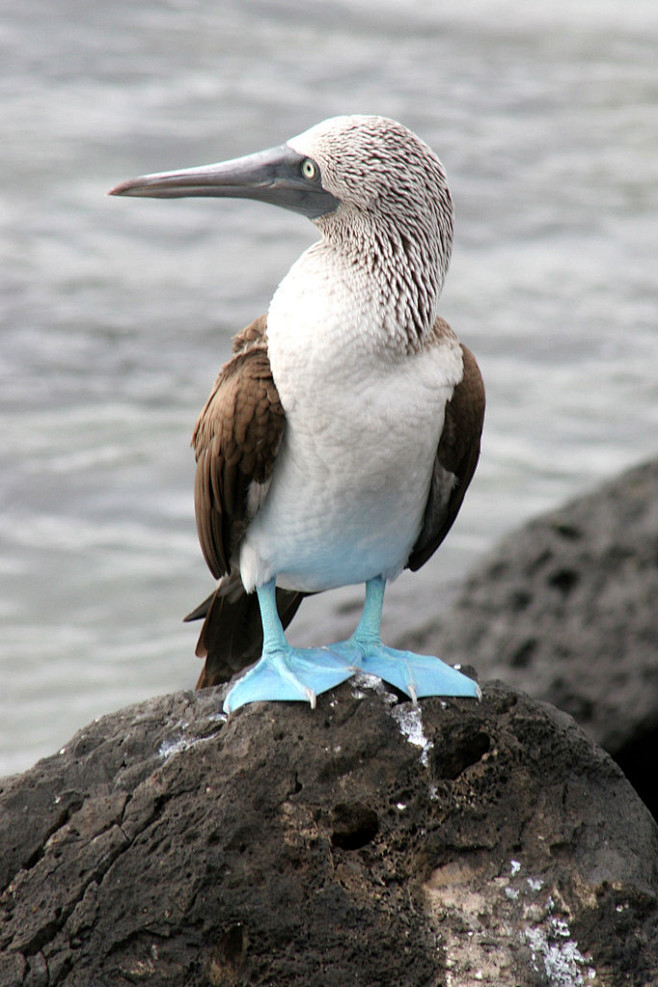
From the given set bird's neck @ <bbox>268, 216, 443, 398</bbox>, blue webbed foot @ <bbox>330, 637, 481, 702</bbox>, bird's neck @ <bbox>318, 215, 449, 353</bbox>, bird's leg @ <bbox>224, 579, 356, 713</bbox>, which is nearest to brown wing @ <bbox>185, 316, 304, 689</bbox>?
bird's neck @ <bbox>268, 216, 443, 398</bbox>

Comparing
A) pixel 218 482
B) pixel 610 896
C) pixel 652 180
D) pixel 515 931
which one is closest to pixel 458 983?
pixel 515 931

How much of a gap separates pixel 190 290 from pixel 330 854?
11.7m

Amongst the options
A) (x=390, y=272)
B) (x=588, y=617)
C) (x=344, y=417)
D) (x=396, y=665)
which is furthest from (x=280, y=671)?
(x=588, y=617)

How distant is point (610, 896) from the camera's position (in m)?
4.32

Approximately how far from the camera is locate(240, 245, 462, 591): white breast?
14.3 feet

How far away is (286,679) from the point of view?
15.0 ft

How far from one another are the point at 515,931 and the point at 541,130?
1641 centimetres

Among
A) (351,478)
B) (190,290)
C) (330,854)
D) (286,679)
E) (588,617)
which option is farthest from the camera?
(190,290)

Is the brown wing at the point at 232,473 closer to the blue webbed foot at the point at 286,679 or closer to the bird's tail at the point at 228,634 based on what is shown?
the bird's tail at the point at 228,634

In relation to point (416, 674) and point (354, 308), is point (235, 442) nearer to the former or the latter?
point (354, 308)

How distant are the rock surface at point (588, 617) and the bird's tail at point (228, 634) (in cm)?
281

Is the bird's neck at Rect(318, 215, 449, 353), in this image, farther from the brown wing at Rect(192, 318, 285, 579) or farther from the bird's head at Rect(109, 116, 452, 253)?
the brown wing at Rect(192, 318, 285, 579)

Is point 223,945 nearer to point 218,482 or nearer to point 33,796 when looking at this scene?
point 33,796

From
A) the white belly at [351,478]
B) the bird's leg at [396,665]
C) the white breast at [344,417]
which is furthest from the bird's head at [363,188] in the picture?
the bird's leg at [396,665]
